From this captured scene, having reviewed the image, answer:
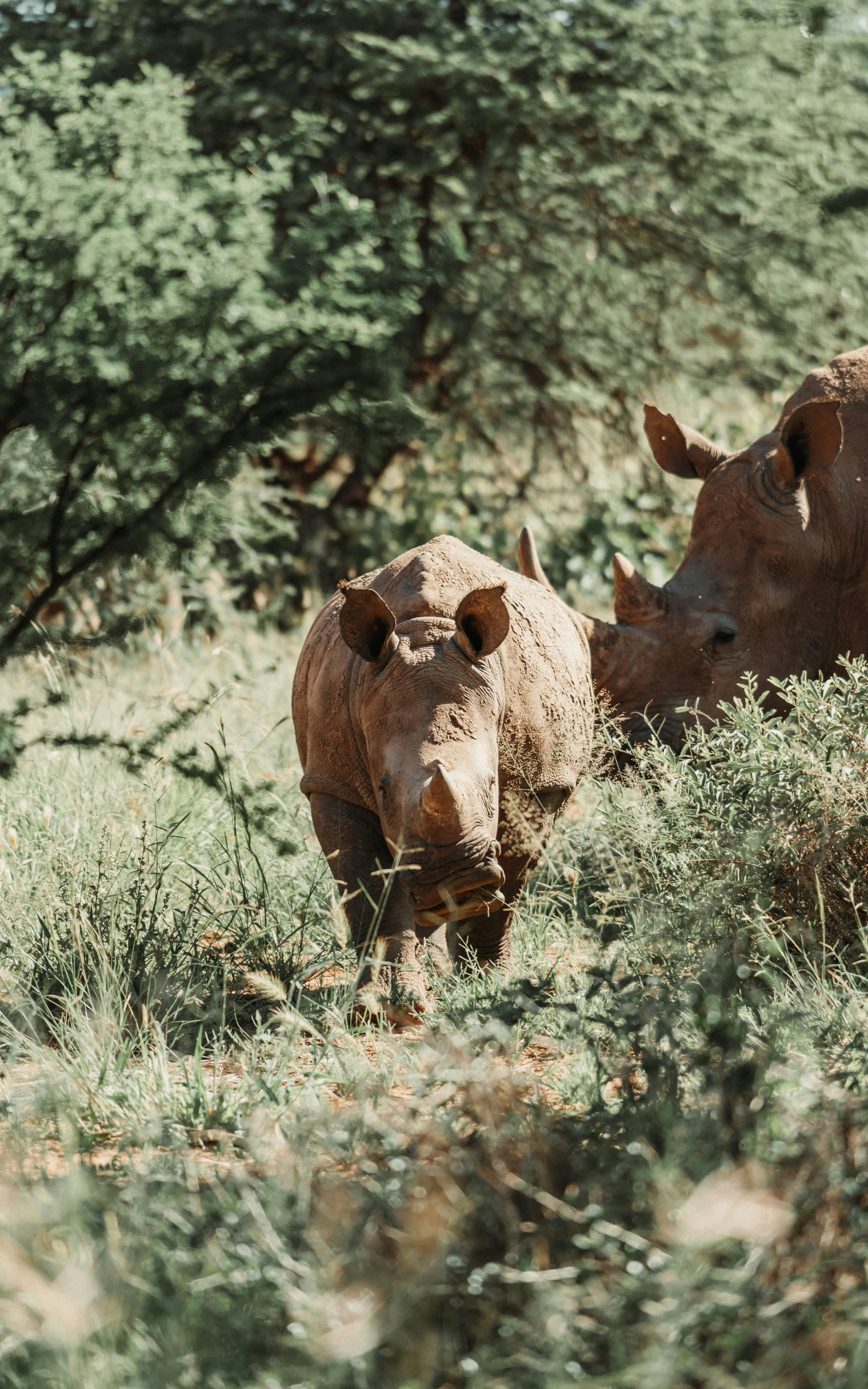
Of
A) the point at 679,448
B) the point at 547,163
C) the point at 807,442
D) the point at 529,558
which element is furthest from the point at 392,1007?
the point at 547,163

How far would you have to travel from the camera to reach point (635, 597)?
5.98 meters

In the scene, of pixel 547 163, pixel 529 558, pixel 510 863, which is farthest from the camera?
pixel 547 163

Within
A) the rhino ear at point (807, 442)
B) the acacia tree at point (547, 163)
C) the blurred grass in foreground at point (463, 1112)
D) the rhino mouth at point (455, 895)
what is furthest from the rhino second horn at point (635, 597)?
the acacia tree at point (547, 163)

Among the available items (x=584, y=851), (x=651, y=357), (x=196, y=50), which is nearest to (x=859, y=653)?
(x=584, y=851)

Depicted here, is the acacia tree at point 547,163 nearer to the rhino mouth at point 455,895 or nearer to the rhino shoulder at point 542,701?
the rhino shoulder at point 542,701

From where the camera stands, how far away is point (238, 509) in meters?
10.0

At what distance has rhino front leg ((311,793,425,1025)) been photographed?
433 centimetres

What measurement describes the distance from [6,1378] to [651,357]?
34.3 feet

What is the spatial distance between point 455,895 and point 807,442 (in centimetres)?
276

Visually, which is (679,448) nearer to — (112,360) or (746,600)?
(746,600)

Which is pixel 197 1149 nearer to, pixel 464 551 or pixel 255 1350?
pixel 255 1350

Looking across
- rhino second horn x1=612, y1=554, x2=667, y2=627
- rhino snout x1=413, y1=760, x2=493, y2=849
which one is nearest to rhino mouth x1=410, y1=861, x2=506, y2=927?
rhino snout x1=413, y1=760, x2=493, y2=849

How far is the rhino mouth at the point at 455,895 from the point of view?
3928 mm

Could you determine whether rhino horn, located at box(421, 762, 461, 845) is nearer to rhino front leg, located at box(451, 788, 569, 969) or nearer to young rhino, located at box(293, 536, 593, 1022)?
young rhino, located at box(293, 536, 593, 1022)
